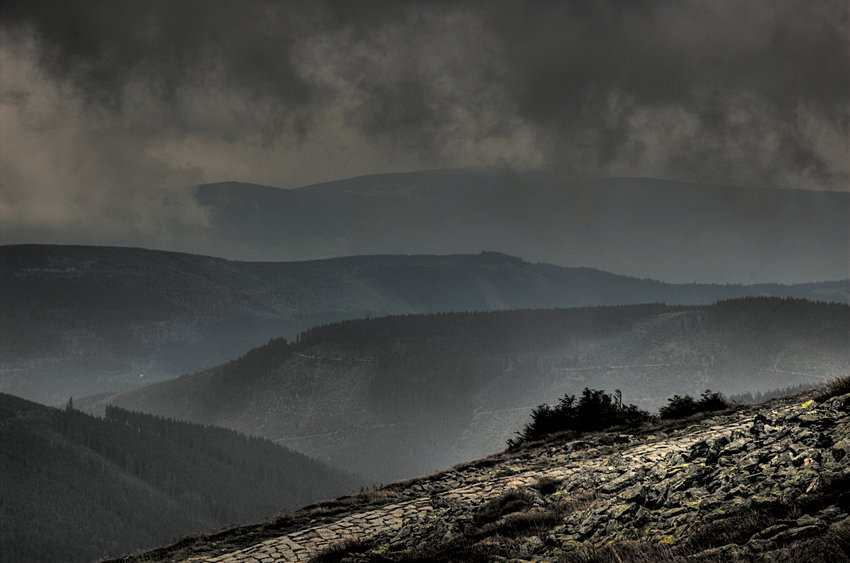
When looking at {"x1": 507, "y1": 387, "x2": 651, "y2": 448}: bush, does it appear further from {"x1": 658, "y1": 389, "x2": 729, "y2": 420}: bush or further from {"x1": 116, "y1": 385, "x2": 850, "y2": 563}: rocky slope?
{"x1": 116, "y1": 385, "x2": 850, "y2": 563}: rocky slope

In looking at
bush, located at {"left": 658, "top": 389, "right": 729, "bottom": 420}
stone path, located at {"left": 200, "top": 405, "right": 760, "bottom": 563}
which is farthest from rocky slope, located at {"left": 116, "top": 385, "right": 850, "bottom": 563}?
bush, located at {"left": 658, "top": 389, "right": 729, "bottom": 420}

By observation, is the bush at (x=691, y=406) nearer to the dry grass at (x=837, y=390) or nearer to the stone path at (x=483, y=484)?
the stone path at (x=483, y=484)

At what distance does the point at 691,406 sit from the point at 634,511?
19684 millimetres

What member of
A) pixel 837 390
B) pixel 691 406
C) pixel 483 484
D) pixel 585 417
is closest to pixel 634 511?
pixel 837 390

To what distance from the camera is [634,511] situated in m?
12.5

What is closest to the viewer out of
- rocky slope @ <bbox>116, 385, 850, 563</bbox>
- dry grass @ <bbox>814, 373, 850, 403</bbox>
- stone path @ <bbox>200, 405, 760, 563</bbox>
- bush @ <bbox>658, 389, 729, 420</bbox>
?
rocky slope @ <bbox>116, 385, 850, 563</bbox>

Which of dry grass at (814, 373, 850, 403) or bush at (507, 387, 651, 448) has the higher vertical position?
dry grass at (814, 373, 850, 403)

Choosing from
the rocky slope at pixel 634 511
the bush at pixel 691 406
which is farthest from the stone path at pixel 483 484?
the bush at pixel 691 406

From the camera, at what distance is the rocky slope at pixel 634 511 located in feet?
31.5

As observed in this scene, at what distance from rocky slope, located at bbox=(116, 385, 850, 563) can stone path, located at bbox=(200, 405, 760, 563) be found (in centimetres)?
9

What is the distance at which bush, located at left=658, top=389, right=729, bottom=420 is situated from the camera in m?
29.3

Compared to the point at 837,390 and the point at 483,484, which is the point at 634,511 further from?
the point at 483,484

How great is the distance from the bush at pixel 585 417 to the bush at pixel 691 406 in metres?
1.13

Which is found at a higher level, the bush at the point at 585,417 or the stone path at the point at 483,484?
the bush at the point at 585,417
